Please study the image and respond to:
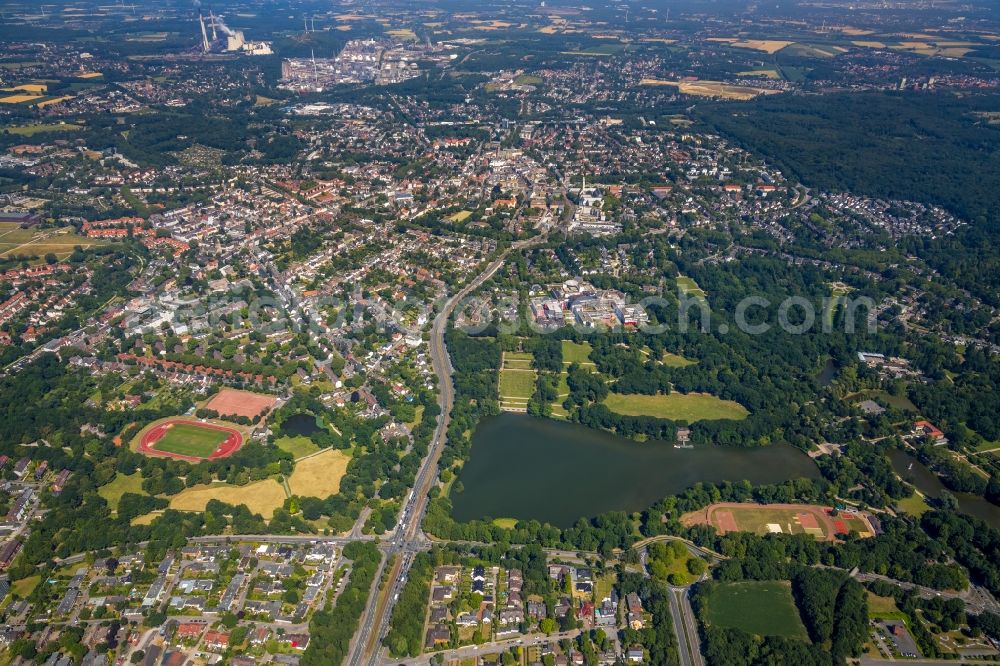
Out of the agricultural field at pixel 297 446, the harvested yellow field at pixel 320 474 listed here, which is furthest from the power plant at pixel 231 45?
the harvested yellow field at pixel 320 474

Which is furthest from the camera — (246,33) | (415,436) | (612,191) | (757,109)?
(246,33)

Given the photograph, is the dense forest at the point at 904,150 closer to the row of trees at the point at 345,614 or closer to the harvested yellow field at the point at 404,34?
the row of trees at the point at 345,614

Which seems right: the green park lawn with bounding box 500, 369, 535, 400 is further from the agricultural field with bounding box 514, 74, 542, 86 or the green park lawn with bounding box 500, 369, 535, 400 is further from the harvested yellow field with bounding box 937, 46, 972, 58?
the harvested yellow field with bounding box 937, 46, 972, 58

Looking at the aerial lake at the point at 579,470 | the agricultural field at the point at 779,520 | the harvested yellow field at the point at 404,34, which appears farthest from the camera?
the harvested yellow field at the point at 404,34

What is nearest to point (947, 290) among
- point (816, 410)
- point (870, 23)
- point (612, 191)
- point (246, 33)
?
point (816, 410)

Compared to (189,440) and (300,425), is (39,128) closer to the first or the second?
(189,440)

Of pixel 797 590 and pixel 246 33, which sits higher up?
pixel 246 33

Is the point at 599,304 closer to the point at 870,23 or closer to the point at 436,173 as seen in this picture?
the point at 436,173
